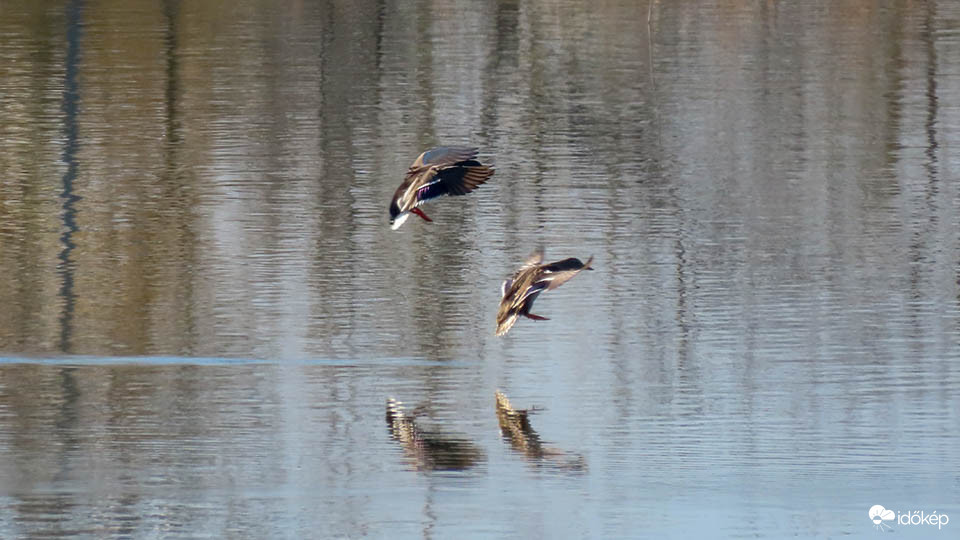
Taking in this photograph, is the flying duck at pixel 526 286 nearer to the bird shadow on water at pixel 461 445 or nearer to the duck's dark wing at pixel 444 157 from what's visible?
the bird shadow on water at pixel 461 445

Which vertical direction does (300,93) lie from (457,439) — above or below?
Answer: above

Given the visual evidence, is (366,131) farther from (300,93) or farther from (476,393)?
(476,393)

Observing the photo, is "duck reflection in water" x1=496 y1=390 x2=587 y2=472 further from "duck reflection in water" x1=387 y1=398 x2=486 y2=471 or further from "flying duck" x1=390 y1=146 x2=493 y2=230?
"flying duck" x1=390 y1=146 x2=493 y2=230

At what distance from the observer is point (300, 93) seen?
66.2ft

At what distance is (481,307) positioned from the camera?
1044 centimetres

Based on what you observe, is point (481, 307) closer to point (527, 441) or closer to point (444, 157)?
point (444, 157)

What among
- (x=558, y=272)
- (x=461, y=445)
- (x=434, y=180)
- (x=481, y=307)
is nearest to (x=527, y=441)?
(x=461, y=445)

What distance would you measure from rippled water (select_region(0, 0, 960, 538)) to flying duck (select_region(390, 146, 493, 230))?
0.70 metres

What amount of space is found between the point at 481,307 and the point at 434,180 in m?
0.95

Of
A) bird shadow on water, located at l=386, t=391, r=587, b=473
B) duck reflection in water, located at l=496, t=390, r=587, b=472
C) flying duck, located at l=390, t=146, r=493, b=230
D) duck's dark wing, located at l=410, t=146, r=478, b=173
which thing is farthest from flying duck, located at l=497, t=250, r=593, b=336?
duck's dark wing, located at l=410, t=146, r=478, b=173

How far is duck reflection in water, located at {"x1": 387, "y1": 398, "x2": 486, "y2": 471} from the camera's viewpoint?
7551 millimetres

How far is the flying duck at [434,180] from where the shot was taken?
9773 mm

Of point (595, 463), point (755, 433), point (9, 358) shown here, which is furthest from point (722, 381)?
point (9, 358)

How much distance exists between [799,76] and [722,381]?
12707 millimetres
